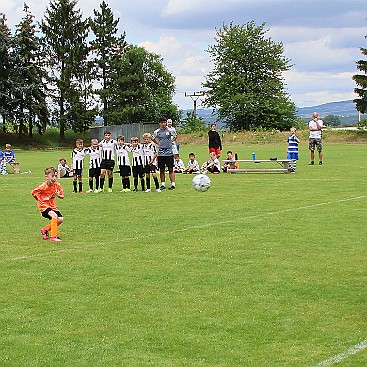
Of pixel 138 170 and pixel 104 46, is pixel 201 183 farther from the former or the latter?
pixel 104 46

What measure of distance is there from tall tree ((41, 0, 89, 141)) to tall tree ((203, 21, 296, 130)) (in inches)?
636

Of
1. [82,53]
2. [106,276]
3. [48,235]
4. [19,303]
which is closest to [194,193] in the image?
[48,235]

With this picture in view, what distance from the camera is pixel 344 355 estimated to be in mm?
6035

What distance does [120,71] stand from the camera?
86.1m

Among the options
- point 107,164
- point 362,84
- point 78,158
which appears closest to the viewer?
point 107,164

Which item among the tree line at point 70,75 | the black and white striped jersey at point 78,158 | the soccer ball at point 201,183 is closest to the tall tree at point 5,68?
the tree line at point 70,75

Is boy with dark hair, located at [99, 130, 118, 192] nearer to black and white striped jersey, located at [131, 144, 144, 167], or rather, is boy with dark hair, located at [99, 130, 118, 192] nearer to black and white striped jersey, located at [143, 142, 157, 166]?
black and white striped jersey, located at [131, 144, 144, 167]

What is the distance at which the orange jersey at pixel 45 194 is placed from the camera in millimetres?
12664

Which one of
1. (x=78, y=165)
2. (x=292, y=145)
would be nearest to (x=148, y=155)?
(x=78, y=165)

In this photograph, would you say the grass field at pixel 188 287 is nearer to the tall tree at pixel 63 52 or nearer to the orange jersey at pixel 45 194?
the orange jersey at pixel 45 194

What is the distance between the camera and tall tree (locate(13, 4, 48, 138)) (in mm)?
72125

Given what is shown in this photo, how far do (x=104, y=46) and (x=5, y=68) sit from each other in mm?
16686

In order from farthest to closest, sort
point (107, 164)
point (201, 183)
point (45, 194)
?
point (107, 164), point (201, 183), point (45, 194)

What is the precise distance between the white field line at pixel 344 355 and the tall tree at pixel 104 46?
262ft
